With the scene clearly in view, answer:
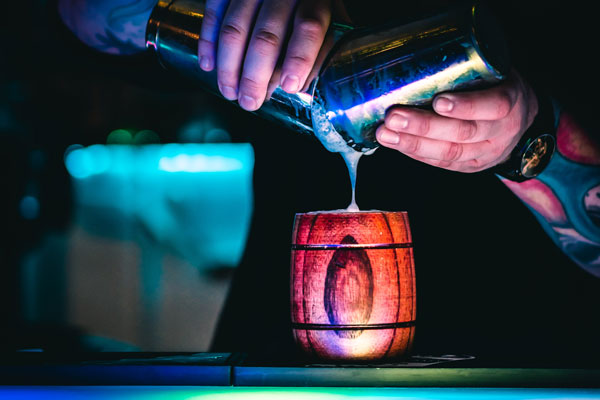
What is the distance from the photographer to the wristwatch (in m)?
1.10

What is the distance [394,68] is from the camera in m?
0.75

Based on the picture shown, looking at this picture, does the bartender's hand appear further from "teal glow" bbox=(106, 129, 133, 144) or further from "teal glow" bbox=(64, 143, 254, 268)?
"teal glow" bbox=(106, 129, 133, 144)

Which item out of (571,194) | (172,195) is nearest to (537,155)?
(571,194)

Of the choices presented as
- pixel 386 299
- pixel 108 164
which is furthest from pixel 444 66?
pixel 108 164

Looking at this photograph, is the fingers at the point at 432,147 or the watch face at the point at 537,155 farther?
the watch face at the point at 537,155

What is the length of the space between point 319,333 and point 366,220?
0.19m

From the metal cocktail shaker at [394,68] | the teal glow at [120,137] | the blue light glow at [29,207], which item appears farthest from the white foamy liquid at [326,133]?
the blue light glow at [29,207]

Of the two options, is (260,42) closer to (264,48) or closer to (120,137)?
(264,48)

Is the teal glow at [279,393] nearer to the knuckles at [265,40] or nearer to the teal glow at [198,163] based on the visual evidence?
the knuckles at [265,40]

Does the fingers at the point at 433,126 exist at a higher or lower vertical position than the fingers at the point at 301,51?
lower

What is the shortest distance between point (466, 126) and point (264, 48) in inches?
14.5

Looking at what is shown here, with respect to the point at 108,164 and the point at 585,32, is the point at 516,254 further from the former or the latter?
the point at 108,164

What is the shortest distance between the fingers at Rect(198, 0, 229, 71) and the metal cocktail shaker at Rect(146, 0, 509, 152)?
126 millimetres

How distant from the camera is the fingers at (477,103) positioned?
0.77 meters
